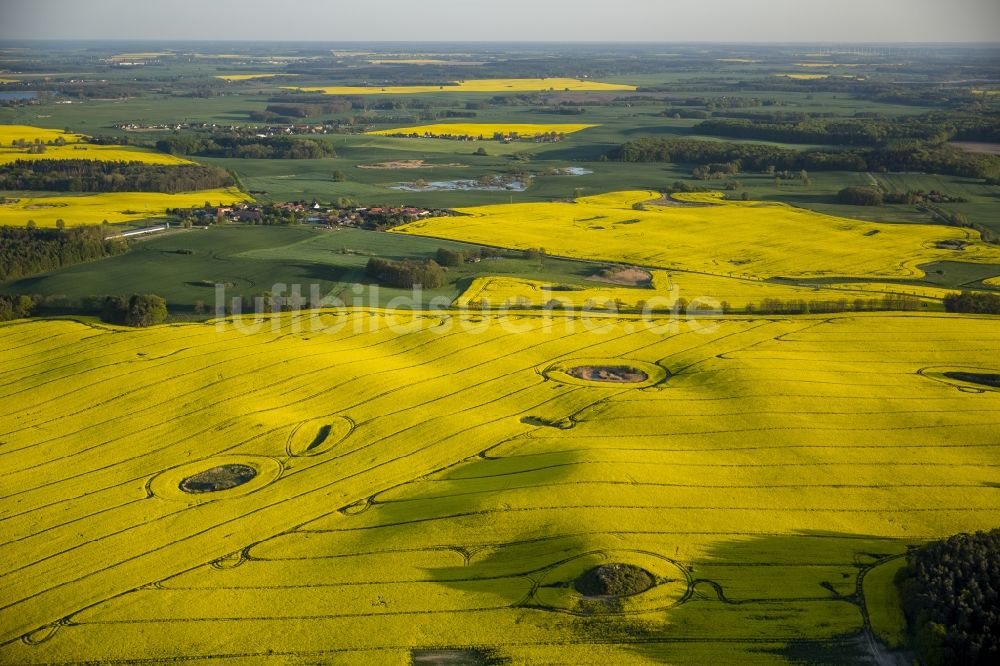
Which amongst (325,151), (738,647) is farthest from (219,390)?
(325,151)

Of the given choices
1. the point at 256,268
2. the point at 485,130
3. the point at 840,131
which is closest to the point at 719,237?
the point at 256,268

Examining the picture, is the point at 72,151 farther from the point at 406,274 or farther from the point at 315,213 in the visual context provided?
the point at 406,274

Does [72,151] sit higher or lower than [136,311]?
higher

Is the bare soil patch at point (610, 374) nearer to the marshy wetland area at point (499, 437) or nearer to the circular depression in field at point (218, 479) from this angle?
the marshy wetland area at point (499, 437)

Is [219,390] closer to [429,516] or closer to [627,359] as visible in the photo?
[429,516]

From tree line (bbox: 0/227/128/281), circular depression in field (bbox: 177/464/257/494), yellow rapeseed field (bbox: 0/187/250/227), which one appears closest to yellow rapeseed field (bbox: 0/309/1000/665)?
circular depression in field (bbox: 177/464/257/494)

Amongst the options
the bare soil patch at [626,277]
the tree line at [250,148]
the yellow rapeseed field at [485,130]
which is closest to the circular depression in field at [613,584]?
the bare soil patch at [626,277]

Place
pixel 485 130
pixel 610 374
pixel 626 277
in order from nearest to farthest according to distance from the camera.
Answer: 1. pixel 610 374
2. pixel 626 277
3. pixel 485 130

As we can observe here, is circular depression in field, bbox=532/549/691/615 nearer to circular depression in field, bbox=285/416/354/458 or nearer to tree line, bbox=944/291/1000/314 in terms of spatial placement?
circular depression in field, bbox=285/416/354/458
